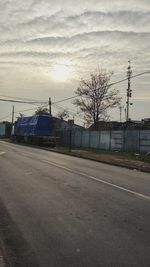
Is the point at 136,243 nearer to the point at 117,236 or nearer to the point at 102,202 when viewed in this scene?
the point at 117,236

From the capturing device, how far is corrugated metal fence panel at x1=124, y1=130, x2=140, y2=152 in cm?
4422

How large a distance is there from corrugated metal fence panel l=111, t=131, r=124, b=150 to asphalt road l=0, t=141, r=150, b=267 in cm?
3113

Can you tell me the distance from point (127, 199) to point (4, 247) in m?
5.62

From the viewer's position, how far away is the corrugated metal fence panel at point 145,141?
42.4 meters

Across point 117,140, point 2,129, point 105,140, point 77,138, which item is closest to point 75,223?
point 117,140

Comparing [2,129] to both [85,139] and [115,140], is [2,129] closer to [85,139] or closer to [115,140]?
[85,139]

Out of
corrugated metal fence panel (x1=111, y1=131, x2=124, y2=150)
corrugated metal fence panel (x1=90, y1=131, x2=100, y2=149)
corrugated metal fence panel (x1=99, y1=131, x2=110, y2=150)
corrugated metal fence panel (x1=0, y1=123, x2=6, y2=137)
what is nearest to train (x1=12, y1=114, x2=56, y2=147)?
corrugated metal fence panel (x1=90, y1=131, x2=100, y2=149)

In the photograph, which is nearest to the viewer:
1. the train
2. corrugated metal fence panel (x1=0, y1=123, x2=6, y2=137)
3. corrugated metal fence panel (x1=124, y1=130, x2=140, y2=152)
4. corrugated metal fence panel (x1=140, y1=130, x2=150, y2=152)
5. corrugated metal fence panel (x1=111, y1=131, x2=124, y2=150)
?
corrugated metal fence panel (x1=140, y1=130, x2=150, y2=152)

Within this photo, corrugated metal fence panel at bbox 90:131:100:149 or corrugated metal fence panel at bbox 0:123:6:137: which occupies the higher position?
corrugated metal fence panel at bbox 0:123:6:137

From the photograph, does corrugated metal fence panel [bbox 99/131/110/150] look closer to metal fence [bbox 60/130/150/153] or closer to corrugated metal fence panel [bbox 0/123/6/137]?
metal fence [bbox 60/130/150/153]

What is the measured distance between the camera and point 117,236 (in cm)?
839

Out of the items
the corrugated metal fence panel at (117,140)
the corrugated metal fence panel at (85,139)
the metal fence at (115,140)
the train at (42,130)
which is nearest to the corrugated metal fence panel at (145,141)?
the metal fence at (115,140)

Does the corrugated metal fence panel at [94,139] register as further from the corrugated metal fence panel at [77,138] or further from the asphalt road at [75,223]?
the asphalt road at [75,223]

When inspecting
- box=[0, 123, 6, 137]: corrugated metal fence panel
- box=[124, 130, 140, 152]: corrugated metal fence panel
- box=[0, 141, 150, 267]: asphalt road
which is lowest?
box=[0, 141, 150, 267]: asphalt road
